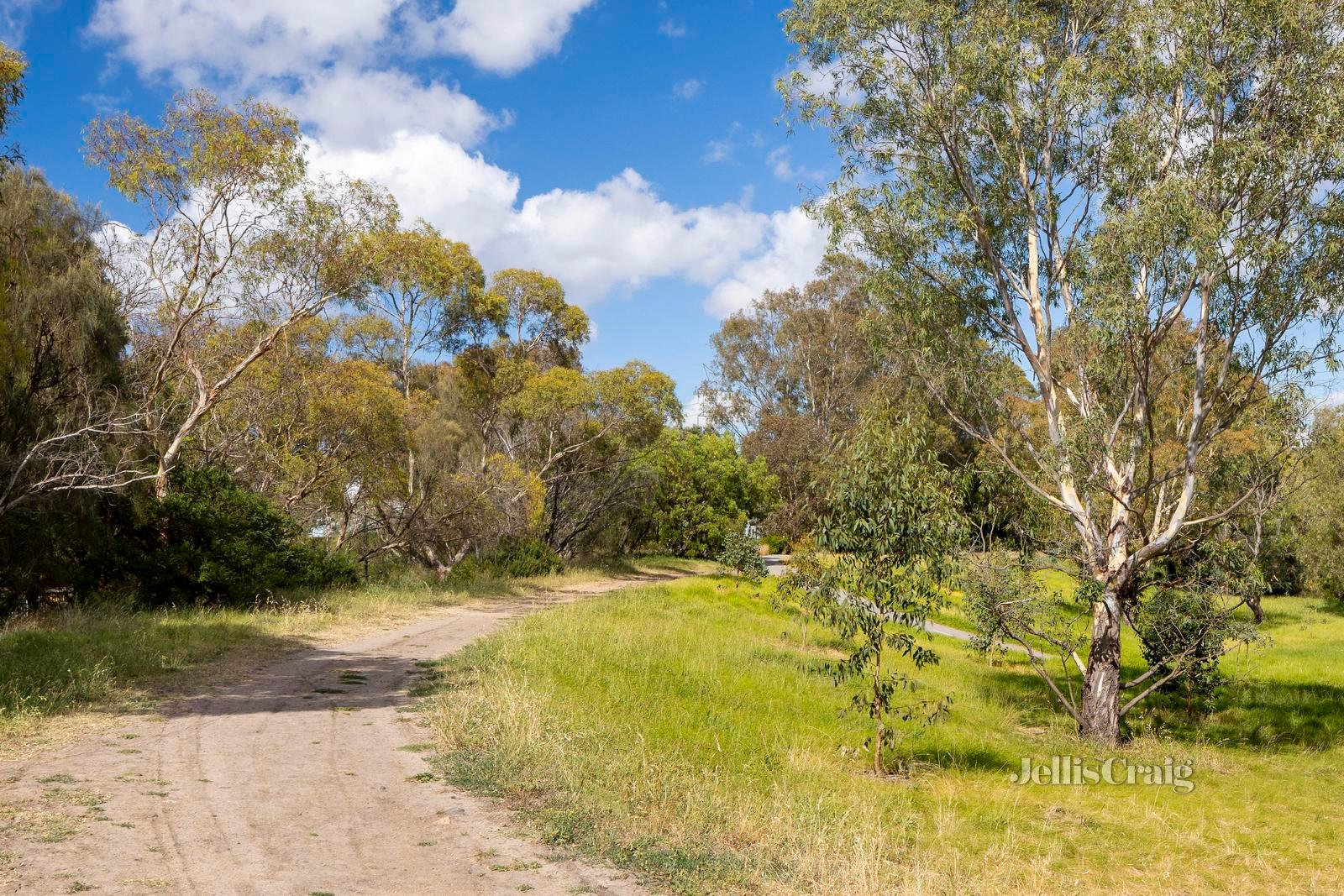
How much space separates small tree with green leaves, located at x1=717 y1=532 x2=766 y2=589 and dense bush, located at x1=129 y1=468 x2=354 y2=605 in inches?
643

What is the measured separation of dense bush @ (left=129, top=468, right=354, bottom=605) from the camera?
17656 mm

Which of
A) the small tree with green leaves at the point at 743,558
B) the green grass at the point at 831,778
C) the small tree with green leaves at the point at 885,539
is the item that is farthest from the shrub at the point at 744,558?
the small tree with green leaves at the point at 885,539

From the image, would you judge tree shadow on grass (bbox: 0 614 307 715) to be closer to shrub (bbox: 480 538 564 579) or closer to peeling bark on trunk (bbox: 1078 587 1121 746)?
peeling bark on trunk (bbox: 1078 587 1121 746)

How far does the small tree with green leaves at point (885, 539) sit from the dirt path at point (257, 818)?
5.89m

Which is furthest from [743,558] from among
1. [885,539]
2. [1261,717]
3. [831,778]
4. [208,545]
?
[831,778]

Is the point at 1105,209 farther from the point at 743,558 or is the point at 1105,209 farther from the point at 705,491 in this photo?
the point at 705,491

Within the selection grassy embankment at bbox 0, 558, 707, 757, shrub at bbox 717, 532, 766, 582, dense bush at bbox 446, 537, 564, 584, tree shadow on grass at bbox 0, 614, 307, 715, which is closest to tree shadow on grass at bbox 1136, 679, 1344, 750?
shrub at bbox 717, 532, 766, 582

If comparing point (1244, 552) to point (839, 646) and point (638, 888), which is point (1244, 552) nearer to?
point (839, 646)

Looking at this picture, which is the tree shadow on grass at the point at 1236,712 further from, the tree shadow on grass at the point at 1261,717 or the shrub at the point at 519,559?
the shrub at the point at 519,559

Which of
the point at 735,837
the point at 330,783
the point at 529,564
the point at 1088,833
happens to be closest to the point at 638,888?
the point at 735,837

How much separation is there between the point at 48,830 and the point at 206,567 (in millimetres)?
12983

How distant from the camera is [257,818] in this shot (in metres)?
6.43

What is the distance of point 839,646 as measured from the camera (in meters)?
21.3

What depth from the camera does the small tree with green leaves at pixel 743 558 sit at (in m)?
31.4
